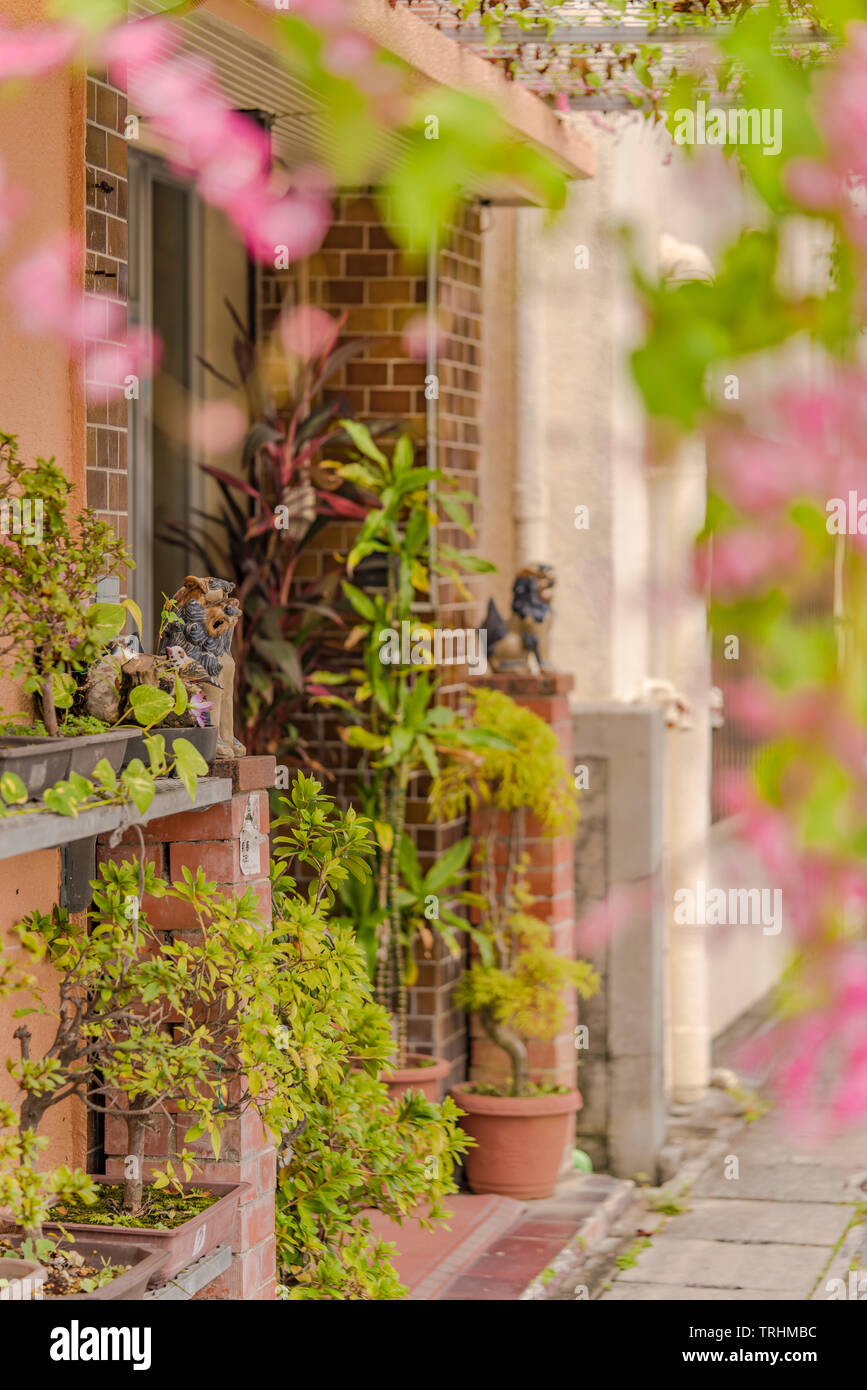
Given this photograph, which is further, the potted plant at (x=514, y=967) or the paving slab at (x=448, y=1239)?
the potted plant at (x=514, y=967)

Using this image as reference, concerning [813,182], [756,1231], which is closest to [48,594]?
[813,182]

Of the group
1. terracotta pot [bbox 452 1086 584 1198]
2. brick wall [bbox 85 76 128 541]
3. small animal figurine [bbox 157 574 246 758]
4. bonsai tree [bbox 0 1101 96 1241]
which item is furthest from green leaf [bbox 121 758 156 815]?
terracotta pot [bbox 452 1086 584 1198]

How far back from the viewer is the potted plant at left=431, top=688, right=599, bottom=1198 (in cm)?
517

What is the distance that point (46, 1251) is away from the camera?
261cm

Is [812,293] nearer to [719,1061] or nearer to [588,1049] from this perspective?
[588,1049]

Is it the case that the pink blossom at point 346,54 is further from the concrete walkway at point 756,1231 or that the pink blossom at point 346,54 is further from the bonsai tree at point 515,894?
the bonsai tree at point 515,894

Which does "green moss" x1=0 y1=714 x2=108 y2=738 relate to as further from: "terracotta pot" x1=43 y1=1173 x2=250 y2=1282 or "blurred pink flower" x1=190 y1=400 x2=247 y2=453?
"blurred pink flower" x1=190 y1=400 x2=247 y2=453

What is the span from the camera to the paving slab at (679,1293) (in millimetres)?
4418

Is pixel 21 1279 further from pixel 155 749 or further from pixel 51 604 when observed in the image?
pixel 51 604

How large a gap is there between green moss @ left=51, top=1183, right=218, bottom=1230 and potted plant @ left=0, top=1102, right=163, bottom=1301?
0.11 meters

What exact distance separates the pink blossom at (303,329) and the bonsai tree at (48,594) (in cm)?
268

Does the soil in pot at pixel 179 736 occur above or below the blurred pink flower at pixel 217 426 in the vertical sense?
below

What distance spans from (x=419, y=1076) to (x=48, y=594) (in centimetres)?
269

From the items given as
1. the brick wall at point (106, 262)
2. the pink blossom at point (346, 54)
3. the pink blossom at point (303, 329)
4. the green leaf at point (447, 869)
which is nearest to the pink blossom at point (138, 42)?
the brick wall at point (106, 262)
